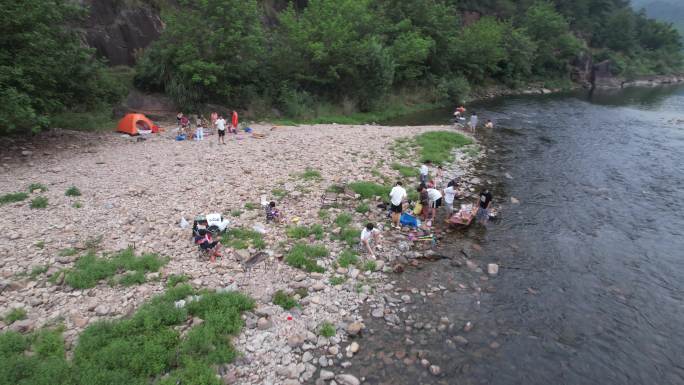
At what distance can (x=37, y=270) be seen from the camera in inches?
434

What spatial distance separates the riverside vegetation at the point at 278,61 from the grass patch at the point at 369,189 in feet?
49.5

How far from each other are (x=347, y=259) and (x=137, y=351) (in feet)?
22.1

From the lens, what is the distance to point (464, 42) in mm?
54469

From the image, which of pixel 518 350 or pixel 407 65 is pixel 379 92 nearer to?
pixel 407 65

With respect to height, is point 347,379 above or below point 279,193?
below

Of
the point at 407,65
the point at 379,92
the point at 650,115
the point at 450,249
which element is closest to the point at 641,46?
the point at 650,115

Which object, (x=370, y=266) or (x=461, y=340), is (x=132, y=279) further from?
(x=461, y=340)

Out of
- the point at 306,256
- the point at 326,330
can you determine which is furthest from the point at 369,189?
the point at 326,330

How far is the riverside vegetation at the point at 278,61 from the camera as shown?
746 inches

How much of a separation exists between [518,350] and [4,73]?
23152mm

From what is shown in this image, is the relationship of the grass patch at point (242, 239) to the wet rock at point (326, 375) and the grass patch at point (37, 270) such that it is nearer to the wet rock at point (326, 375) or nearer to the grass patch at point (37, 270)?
the grass patch at point (37, 270)

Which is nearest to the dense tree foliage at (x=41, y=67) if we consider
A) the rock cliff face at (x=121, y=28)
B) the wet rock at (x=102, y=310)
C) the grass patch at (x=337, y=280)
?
the rock cliff face at (x=121, y=28)

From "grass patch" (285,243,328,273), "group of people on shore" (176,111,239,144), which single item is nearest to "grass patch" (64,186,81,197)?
"group of people on shore" (176,111,239,144)

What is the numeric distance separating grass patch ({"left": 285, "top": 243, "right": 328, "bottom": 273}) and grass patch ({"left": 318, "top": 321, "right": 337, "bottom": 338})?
2.41m
